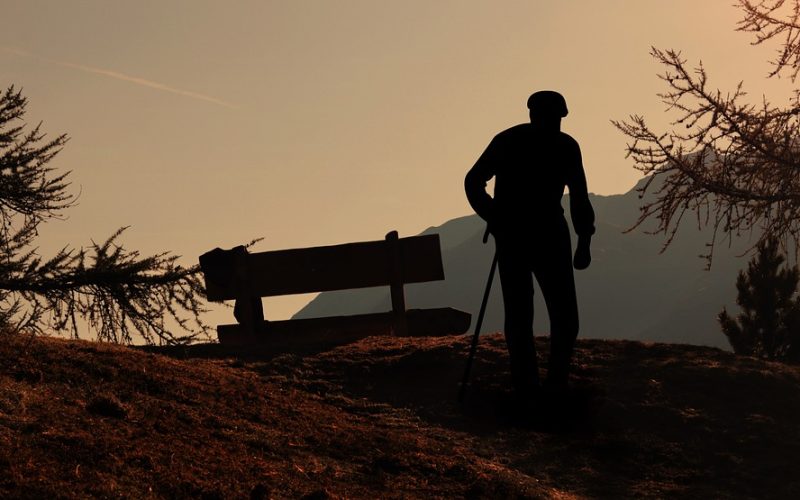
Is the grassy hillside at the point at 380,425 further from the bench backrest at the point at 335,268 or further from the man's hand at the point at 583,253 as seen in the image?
the man's hand at the point at 583,253

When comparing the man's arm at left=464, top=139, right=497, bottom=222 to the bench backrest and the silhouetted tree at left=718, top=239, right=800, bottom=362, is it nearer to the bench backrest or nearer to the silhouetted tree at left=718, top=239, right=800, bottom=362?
the bench backrest

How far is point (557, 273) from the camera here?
9875 mm

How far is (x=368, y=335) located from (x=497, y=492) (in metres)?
7.37

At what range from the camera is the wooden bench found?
15.9 m

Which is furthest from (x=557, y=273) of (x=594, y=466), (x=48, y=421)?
(x=48, y=421)

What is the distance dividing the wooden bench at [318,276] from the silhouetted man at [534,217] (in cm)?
575

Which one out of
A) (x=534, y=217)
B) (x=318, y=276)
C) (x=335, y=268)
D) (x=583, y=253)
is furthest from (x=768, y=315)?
(x=534, y=217)

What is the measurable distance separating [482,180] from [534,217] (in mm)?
684

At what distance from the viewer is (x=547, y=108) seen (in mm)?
9836

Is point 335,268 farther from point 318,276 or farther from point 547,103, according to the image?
point 547,103

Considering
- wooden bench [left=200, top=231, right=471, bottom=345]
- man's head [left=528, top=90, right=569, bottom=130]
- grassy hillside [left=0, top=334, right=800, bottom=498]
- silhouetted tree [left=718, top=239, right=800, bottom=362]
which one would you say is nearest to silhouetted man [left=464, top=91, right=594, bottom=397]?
man's head [left=528, top=90, right=569, bottom=130]

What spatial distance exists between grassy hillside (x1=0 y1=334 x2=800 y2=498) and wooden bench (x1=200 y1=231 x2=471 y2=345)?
131cm

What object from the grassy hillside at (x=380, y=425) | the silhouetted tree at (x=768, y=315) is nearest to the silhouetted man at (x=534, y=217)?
the grassy hillside at (x=380, y=425)

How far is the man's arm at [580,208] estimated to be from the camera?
9930mm
